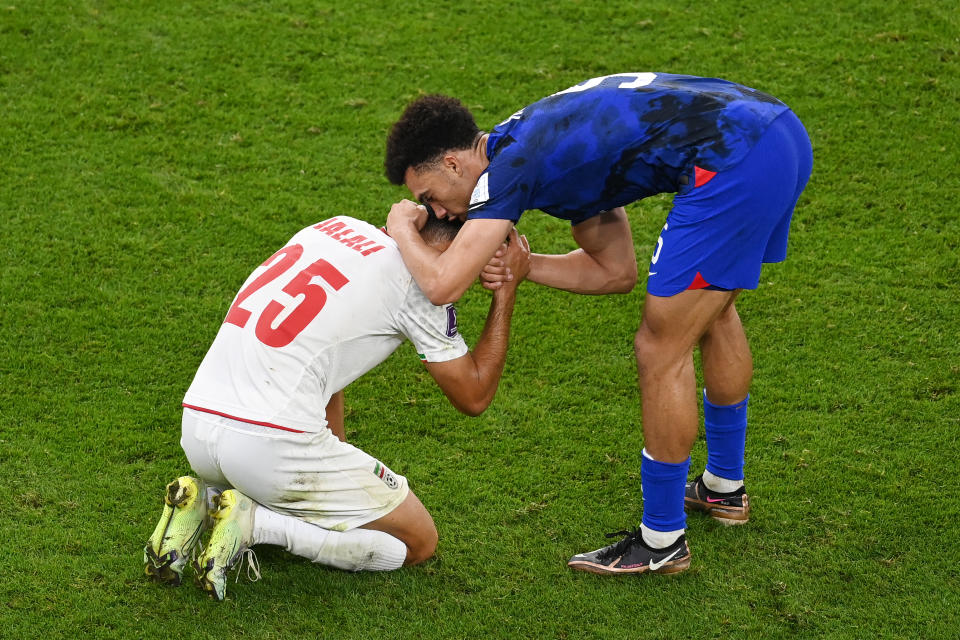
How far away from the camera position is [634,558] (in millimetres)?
3631

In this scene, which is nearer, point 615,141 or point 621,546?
point 615,141

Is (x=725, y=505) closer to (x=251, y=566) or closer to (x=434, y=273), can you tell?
(x=434, y=273)

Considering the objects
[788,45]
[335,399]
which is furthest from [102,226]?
[788,45]

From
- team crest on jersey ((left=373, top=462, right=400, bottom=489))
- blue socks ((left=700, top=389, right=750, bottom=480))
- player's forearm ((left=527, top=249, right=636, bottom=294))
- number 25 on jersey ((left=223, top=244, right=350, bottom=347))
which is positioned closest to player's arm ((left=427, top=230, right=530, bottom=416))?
player's forearm ((left=527, top=249, right=636, bottom=294))

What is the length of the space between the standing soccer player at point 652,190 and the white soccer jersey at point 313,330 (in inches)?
5.1

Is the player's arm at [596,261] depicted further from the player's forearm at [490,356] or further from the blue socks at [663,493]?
the blue socks at [663,493]

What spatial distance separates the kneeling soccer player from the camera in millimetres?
3279

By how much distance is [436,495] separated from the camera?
159 inches

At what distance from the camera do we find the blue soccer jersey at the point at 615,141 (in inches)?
128

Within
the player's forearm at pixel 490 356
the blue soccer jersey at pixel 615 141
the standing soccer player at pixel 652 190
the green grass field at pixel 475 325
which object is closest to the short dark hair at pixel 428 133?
the standing soccer player at pixel 652 190

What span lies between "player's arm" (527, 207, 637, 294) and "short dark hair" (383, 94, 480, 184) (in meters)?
0.64

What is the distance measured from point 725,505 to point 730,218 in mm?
1168

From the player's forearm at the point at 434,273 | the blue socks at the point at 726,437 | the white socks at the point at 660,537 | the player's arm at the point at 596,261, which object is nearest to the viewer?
the player's forearm at the point at 434,273

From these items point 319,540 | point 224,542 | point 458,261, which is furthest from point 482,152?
point 224,542
